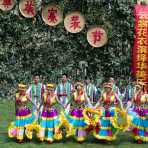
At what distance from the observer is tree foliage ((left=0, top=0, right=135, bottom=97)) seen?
1842 centimetres

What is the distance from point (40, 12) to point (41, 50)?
1373 mm

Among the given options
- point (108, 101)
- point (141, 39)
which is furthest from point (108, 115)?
point (141, 39)

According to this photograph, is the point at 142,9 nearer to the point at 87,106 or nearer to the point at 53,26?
the point at 53,26

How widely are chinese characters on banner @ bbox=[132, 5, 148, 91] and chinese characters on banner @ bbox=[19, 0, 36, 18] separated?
11.8 feet

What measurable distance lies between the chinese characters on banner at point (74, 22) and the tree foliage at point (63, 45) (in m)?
0.24

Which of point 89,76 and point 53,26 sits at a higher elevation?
point 53,26

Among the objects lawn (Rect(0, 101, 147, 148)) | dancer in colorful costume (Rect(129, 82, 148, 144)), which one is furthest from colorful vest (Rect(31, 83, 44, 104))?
dancer in colorful costume (Rect(129, 82, 148, 144))

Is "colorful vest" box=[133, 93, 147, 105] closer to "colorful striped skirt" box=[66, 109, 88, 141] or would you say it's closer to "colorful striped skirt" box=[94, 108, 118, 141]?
"colorful striped skirt" box=[94, 108, 118, 141]

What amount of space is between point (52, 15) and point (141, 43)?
3236 millimetres

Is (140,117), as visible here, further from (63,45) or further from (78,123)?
(63,45)

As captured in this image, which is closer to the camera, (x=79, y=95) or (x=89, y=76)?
(x=79, y=95)

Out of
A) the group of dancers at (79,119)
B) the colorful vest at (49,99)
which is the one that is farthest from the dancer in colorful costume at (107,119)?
the colorful vest at (49,99)

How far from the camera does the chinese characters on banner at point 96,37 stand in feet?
59.1

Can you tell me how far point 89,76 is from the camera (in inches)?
748
